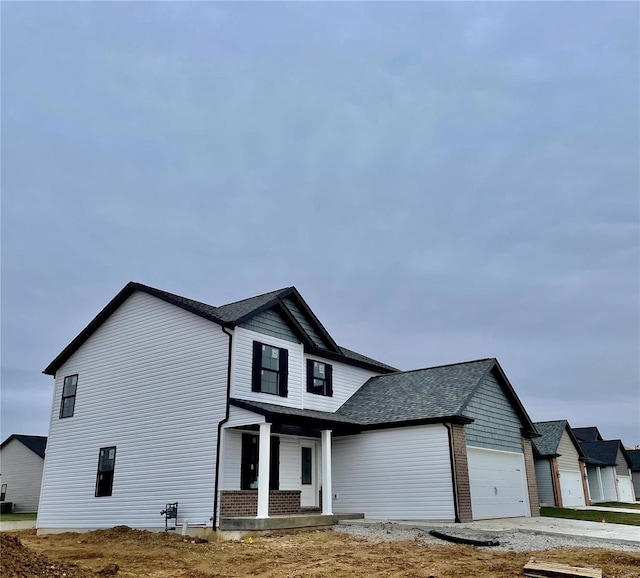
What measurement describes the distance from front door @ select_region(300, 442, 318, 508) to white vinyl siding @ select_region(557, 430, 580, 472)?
719 inches

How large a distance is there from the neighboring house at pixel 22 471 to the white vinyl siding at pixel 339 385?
78.6 ft

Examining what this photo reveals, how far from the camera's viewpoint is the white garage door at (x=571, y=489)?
3050cm

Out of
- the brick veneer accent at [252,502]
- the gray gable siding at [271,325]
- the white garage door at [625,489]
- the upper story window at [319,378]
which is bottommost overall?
the white garage door at [625,489]

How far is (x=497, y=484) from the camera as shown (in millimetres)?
19875

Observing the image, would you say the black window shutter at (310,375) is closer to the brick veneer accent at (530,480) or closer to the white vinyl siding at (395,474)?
the white vinyl siding at (395,474)

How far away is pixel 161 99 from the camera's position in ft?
83.0

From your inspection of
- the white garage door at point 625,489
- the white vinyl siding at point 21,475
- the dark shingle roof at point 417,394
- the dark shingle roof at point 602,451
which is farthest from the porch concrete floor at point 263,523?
the white garage door at point 625,489

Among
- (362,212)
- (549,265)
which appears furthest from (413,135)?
(549,265)

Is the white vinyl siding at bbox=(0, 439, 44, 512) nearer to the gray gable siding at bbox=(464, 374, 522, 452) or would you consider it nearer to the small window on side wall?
the small window on side wall

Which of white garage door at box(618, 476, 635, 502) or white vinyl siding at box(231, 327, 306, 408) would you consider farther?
white garage door at box(618, 476, 635, 502)

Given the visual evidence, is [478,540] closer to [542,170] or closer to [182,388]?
[182,388]

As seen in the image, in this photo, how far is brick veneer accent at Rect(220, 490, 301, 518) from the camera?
1490 centimetres

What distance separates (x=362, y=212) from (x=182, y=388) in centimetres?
1628

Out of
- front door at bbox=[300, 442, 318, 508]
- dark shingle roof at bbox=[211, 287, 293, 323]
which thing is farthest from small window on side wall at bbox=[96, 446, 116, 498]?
front door at bbox=[300, 442, 318, 508]
